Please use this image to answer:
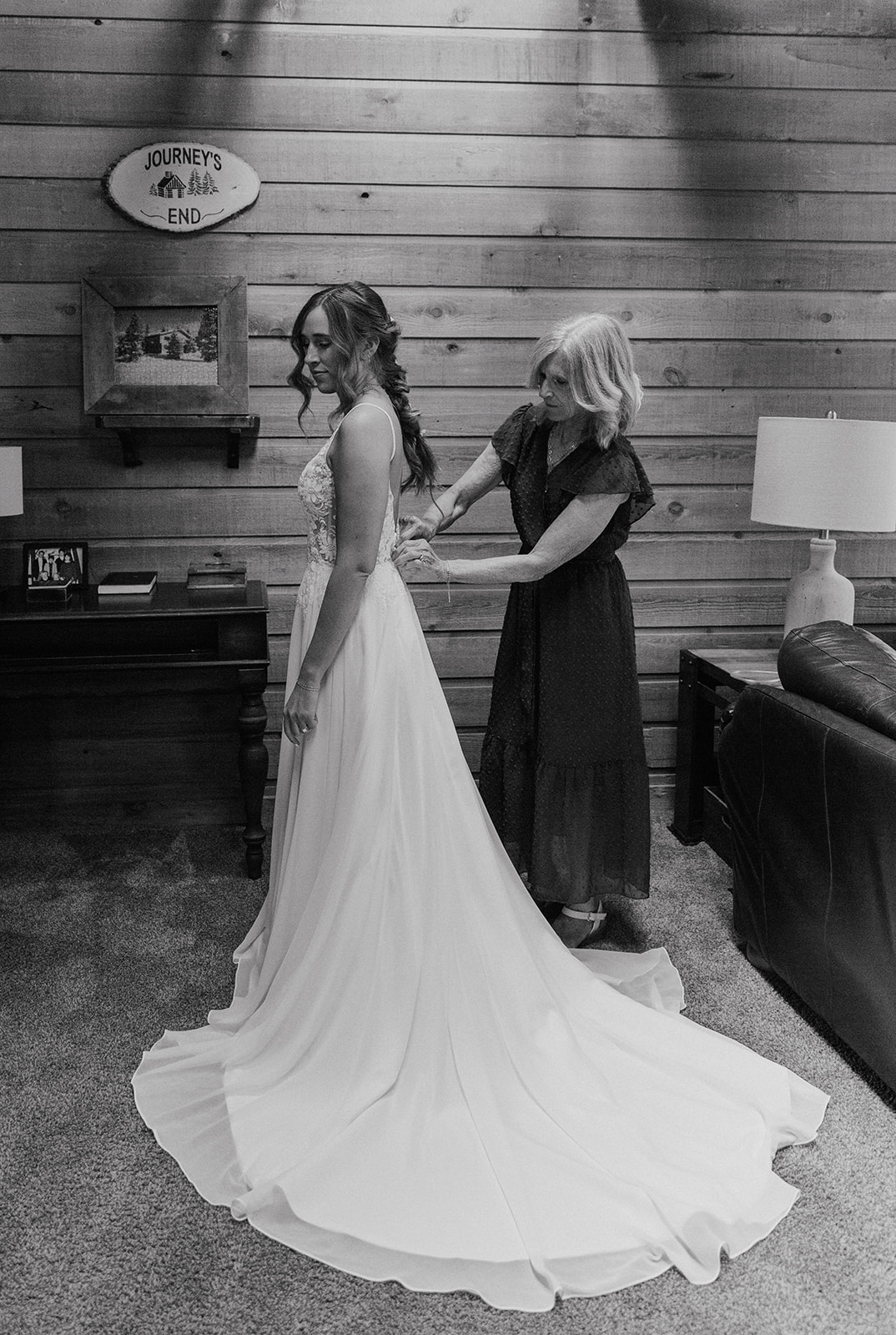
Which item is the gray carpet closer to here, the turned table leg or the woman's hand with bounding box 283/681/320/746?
the turned table leg

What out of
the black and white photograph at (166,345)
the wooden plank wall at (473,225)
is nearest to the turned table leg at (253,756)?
the wooden plank wall at (473,225)

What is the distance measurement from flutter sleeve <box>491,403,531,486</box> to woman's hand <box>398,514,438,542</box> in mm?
222

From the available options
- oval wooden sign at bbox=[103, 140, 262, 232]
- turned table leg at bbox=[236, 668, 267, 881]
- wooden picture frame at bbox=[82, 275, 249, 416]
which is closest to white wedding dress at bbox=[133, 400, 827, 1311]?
turned table leg at bbox=[236, 668, 267, 881]

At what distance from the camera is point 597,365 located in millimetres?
2404

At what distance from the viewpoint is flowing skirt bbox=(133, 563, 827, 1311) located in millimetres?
1740

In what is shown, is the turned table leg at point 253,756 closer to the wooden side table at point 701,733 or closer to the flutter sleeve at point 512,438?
the flutter sleeve at point 512,438

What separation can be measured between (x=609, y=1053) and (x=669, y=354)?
2310mm

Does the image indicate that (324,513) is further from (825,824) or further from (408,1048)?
(825,824)

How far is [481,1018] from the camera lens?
6.86 feet

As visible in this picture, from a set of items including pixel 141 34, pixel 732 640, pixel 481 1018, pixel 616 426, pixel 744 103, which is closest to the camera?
pixel 481 1018

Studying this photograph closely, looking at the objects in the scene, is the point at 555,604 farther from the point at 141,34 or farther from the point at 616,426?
the point at 141,34

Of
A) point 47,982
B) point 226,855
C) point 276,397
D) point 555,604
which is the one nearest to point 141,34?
point 276,397

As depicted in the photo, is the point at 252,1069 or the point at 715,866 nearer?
the point at 252,1069

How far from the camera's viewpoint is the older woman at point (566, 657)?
2.50 meters
